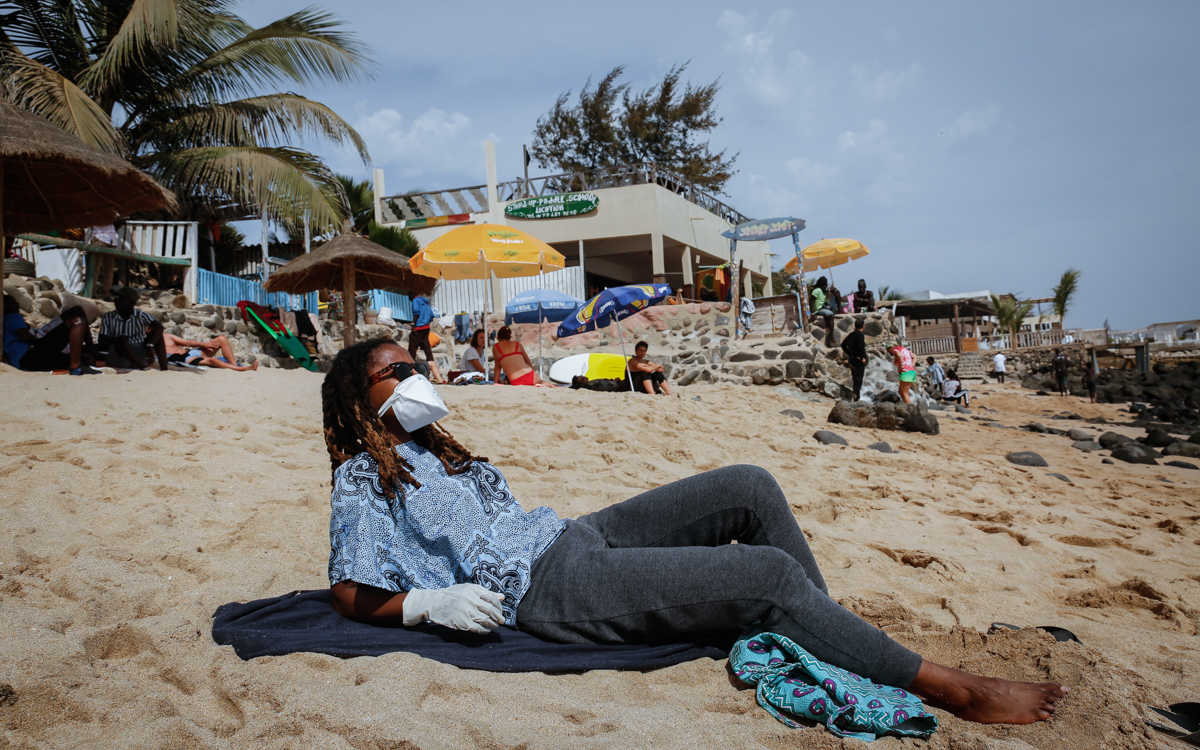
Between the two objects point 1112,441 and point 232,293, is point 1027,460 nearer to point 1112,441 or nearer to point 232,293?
point 1112,441

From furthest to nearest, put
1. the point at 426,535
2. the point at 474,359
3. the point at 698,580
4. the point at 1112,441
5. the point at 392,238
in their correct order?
the point at 392,238 → the point at 474,359 → the point at 1112,441 → the point at 426,535 → the point at 698,580

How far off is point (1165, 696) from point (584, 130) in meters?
24.9

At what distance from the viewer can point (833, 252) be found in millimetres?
14961

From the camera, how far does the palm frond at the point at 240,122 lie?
1092 cm

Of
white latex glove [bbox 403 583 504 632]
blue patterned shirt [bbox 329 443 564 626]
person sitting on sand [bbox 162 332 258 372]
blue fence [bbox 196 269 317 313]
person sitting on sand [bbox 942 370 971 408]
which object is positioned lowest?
person sitting on sand [bbox 942 370 971 408]

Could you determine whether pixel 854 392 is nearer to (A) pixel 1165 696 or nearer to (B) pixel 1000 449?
(B) pixel 1000 449

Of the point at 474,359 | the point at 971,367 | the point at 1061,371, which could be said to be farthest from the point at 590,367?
the point at 971,367

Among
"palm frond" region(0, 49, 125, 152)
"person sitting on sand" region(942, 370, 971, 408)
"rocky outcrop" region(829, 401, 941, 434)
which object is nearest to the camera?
"rocky outcrop" region(829, 401, 941, 434)

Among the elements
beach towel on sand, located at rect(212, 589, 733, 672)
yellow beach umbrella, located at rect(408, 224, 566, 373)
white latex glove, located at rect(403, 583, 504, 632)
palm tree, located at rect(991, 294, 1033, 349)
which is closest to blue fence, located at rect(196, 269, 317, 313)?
yellow beach umbrella, located at rect(408, 224, 566, 373)

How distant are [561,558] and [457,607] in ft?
0.96

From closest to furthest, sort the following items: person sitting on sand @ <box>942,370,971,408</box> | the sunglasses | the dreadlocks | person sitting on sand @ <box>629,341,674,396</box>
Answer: the dreadlocks
the sunglasses
person sitting on sand @ <box>629,341,674,396</box>
person sitting on sand @ <box>942,370,971,408</box>

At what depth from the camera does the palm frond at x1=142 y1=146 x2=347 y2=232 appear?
1019 centimetres

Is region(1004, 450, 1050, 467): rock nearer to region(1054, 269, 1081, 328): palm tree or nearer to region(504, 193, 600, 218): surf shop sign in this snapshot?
region(504, 193, 600, 218): surf shop sign

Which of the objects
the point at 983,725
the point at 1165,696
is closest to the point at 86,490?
the point at 983,725
